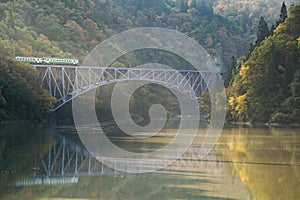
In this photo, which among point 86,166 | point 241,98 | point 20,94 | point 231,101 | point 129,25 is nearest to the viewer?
point 86,166

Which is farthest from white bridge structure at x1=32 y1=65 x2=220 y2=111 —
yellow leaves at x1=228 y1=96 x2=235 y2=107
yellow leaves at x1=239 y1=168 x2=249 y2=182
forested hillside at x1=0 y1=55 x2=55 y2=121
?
yellow leaves at x1=239 y1=168 x2=249 y2=182

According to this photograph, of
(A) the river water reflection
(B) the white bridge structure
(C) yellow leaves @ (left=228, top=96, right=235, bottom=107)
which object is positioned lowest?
(A) the river water reflection

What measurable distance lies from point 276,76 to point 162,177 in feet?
134

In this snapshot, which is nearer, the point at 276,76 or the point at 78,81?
the point at 276,76

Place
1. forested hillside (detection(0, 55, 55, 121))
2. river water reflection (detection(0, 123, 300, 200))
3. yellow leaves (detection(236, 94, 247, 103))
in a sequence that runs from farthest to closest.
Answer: forested hillside (detection(0, 55, 55, 121))
yellow leaves (detection(236, 94, 247, 103))
river water reflection (detection(0, 123, 300, 200))

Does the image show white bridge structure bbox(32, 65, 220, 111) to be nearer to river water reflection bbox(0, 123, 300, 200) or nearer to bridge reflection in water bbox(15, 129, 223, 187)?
river water reflection bbox(0, 123, 300, 200)

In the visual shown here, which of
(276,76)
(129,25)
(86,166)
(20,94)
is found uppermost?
(129,25)

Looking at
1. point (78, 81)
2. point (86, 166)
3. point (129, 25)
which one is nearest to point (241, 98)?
point (78, 81)

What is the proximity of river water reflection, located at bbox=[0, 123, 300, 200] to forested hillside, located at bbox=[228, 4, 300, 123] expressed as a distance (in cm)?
2589

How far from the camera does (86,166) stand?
25516mm

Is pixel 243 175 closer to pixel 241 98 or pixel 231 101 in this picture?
pixel 241 98

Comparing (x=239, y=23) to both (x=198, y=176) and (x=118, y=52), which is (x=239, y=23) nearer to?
(x=118, y=52)

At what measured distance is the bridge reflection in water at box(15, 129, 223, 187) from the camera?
21.9 meters

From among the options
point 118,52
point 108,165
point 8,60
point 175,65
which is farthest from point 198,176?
point 175,65
